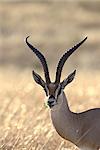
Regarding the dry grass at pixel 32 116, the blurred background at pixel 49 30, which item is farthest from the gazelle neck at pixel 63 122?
the blurred background at pixel 49 30

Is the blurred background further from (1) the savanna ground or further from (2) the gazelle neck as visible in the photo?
(2) the gazelle neck

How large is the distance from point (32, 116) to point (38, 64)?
77.8ft

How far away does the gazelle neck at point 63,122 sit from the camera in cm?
1158

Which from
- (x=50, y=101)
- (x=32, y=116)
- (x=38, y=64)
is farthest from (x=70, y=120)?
(x=38, y=64)

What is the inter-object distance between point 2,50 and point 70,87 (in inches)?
739

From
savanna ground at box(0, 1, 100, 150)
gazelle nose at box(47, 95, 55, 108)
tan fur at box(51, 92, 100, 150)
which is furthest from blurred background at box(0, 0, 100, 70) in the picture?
gazelle nose at box(47, 95, 55, 108)

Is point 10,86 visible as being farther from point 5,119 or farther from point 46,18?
point 46,18

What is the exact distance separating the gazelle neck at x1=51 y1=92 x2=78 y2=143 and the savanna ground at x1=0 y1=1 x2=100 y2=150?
2.53 ft

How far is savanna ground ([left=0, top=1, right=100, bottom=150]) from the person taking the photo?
13974 millimetres

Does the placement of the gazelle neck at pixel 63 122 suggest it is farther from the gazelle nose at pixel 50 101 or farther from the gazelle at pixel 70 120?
the gazelle nose at pixel 50 101

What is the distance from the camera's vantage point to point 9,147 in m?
12.5

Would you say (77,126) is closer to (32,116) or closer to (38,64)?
(32,116)

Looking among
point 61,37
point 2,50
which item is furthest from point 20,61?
point 61,37

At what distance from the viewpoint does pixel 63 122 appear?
11.7 meters
